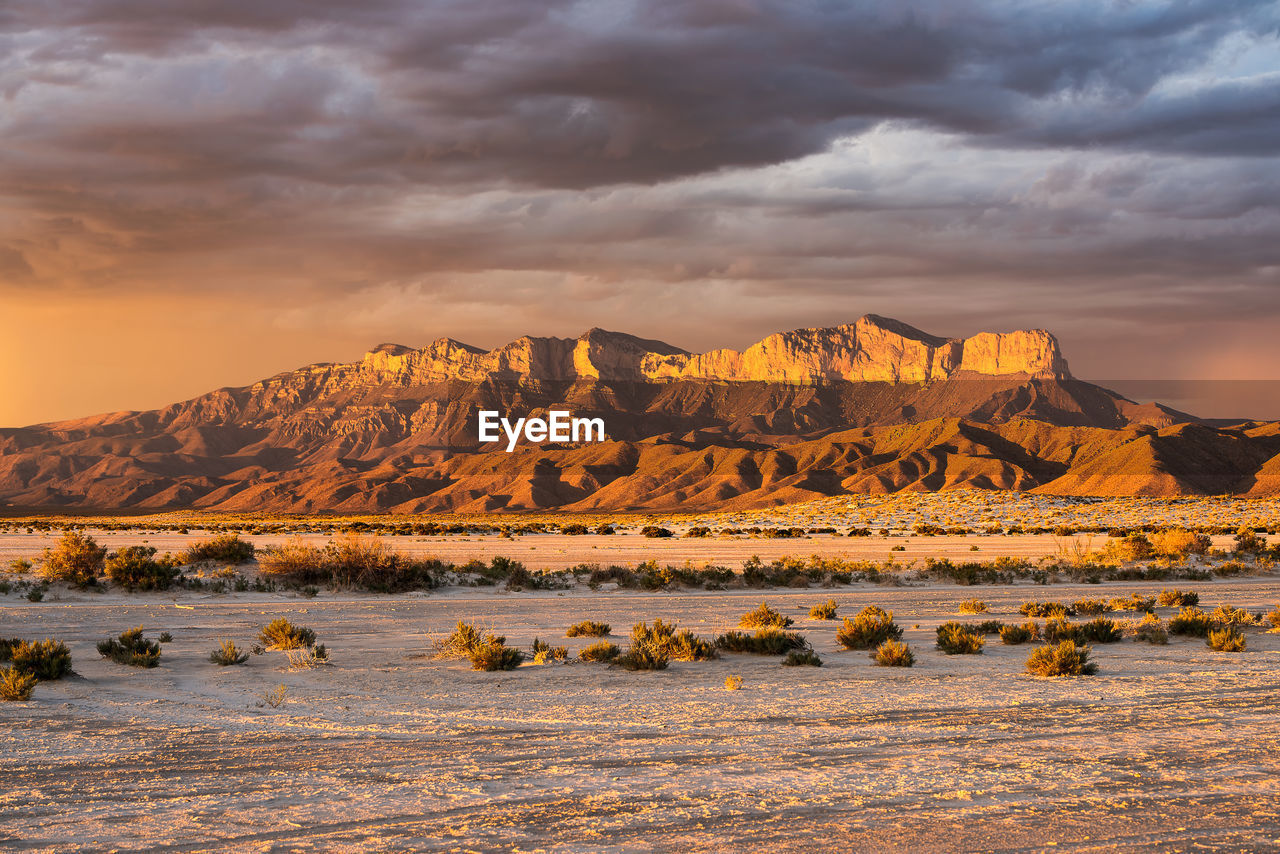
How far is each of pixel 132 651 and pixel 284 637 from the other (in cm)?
208

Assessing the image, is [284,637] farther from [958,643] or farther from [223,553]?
[223,553]

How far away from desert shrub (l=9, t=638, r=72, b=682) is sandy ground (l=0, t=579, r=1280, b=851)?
278 mm

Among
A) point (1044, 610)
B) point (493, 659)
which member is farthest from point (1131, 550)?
point (493, 659)

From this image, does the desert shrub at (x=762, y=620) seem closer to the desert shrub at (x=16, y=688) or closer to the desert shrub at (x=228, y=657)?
the desert shrub at (x=228, y=657)

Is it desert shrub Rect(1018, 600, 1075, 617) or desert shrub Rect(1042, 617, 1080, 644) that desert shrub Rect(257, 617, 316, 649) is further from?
desert shrub Rect(1018, 600, 1075, 617)

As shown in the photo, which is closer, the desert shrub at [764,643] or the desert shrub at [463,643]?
the desert shrub at [463,643]

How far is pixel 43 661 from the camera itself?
1305 centimetres

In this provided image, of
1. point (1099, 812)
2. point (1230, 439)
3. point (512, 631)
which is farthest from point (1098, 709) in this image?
point (1230, 439)

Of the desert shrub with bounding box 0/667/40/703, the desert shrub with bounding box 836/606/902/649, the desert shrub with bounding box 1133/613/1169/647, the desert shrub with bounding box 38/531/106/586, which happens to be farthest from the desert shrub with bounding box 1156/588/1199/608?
the desert shrub with bounding box 38/531/106/586

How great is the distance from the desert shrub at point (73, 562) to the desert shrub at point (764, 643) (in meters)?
19.2

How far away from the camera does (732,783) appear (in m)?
8.27

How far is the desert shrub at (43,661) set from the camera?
42.4ft

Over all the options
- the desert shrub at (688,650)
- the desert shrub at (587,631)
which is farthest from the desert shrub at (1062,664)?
the desert shrub at (587,631)

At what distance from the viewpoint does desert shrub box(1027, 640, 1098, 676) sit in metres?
14.0
